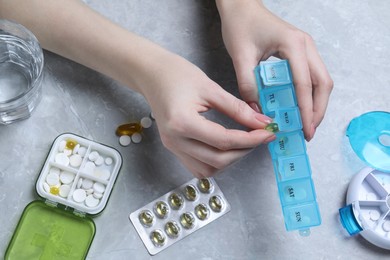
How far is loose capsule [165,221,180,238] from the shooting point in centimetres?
80

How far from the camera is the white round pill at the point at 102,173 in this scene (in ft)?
2.62

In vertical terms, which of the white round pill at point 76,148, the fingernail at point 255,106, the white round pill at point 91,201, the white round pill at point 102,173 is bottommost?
the white round pill at point 91,201

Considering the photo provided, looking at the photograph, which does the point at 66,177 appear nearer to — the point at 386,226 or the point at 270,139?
the point at 270,139

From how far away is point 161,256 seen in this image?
0.79 m

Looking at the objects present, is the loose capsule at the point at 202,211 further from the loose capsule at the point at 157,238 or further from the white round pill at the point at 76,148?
the white round pill at the point at 76,148

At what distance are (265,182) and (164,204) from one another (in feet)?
0.48

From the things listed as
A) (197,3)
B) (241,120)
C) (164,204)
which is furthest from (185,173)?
(197,3)

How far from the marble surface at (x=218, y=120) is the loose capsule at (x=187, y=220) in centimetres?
1

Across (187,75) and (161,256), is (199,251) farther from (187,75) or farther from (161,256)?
(187,75)

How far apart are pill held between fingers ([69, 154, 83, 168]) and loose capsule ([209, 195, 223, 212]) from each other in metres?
0.19

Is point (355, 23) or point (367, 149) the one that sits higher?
point (355, 23)

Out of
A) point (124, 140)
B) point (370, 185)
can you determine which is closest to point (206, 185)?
point (124, 140)

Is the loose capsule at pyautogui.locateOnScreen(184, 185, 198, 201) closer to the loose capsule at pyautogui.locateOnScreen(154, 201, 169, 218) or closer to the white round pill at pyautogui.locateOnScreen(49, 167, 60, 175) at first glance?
the loose capsule at pyautogui.locateOnScreen(154, 201, 169, 218)

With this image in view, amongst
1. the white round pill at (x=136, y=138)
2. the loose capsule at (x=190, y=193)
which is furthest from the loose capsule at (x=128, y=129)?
the loose capsule at (x=190, y=193)
